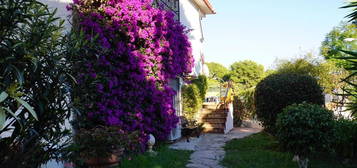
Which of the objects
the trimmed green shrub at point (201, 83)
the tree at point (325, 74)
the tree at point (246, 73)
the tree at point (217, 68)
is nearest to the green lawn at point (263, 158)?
the trimmed green shrub at point (201, 83)

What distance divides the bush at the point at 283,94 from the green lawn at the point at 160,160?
2.87 meters

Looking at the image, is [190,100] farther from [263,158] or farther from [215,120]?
[263,158]

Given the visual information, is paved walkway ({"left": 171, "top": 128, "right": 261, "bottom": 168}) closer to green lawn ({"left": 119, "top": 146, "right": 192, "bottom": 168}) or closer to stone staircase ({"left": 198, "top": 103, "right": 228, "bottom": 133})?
green lawn ({"left": 119, "top": 146, "right": 192, "bottom": 168})

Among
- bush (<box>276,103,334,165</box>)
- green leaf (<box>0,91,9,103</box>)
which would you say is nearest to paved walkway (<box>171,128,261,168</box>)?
bush (<box>276,103,334,165</box>)

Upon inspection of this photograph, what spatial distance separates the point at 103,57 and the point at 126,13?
1.22 meters

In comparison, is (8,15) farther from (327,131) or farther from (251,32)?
(251,32)

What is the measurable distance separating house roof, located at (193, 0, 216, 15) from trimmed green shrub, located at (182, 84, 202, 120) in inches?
197

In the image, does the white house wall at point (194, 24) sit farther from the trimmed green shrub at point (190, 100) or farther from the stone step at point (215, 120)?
the stone step at point (215, 120)

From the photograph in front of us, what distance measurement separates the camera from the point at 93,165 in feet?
15.5

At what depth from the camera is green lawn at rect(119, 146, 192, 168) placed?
18.3ft

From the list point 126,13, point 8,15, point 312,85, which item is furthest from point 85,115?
point 312,85

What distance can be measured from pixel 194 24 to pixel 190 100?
4.46 meters

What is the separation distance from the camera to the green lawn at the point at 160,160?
5.57 meters

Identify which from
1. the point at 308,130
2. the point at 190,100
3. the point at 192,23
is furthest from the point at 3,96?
the point at 192,23
